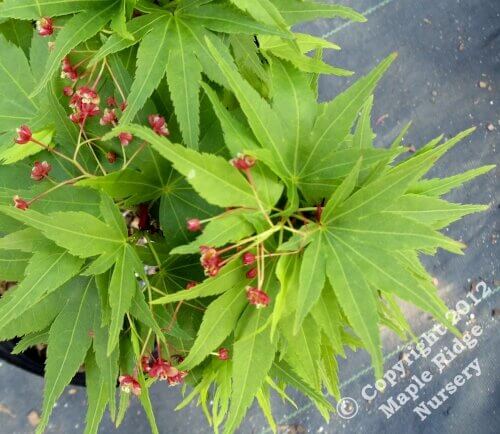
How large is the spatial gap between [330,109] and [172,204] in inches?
7.7

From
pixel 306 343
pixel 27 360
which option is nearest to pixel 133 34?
pixel 306 343

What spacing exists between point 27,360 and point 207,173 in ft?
1.97

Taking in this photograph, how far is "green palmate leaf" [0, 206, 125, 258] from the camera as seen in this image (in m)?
0.48

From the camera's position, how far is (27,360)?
89cm

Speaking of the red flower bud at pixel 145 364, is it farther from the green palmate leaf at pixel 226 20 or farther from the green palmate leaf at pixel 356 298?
the green palmate leaf at pixel 226 20

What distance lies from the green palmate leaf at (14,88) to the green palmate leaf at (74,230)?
0.16 m

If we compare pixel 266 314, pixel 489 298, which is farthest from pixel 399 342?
pixel 266 314

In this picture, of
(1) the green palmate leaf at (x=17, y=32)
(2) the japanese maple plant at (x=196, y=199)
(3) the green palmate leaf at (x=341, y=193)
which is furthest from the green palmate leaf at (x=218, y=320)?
(1) the green palmate leaf at (x=17, y=32)

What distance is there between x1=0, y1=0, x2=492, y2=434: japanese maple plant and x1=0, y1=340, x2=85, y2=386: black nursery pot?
24 cm

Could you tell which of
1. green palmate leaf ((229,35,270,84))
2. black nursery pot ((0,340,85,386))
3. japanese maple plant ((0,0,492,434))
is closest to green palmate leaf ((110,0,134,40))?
japanese maple plant ((0,0,492,434))

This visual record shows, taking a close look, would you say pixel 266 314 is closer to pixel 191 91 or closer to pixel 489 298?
pixel 191 91

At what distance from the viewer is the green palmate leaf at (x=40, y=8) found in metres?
0.51

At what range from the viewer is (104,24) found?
53cm
